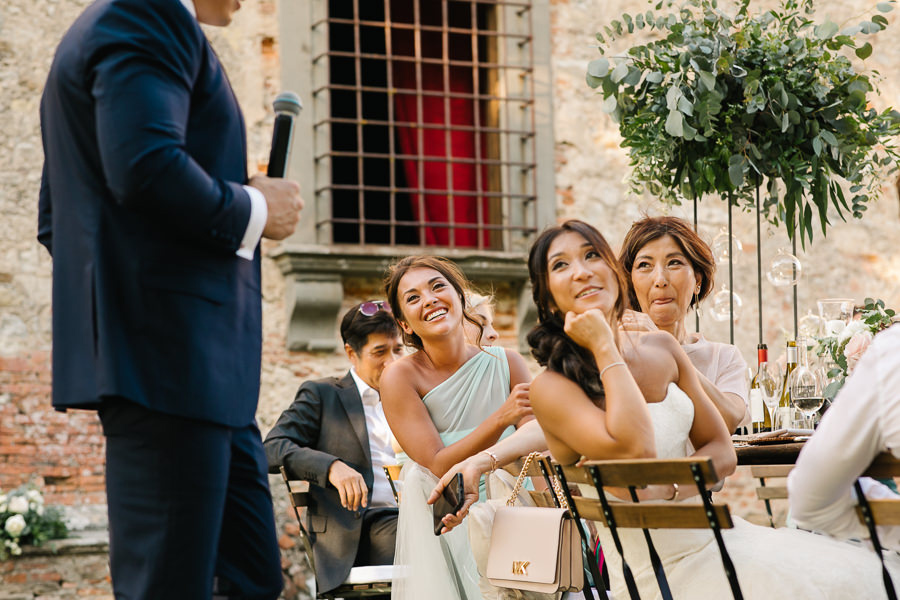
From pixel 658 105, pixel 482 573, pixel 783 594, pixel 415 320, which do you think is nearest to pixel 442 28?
pixel 658 105

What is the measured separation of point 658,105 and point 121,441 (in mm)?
2968

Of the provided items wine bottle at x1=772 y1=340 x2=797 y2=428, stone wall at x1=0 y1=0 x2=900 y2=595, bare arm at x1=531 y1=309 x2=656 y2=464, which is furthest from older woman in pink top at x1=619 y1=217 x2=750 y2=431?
stone wall at x1=0 y1=0 x2=900 y2=595

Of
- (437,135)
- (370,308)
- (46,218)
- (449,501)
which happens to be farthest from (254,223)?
(437,135)

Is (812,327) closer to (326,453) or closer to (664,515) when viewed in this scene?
(326,453)

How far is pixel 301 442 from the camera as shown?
4.46 m

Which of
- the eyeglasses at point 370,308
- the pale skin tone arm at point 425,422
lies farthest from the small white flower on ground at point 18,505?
the pale skin tone arm at point 425,422

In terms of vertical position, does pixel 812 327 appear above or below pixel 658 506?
above

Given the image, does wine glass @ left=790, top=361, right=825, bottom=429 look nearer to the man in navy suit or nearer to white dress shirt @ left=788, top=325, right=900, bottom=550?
white dress shirt @ left=788, top=325, right=900, bottom=550

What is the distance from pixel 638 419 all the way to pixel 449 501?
2.85ft

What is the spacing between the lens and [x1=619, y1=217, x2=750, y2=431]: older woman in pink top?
391 cm

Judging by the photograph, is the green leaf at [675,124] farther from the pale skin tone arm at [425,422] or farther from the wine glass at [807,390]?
the pale skin tone arm at [425,422]

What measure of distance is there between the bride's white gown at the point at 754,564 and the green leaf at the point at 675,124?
5.51ft

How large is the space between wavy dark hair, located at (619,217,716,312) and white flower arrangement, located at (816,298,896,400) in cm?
48

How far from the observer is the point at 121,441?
5.95ft
